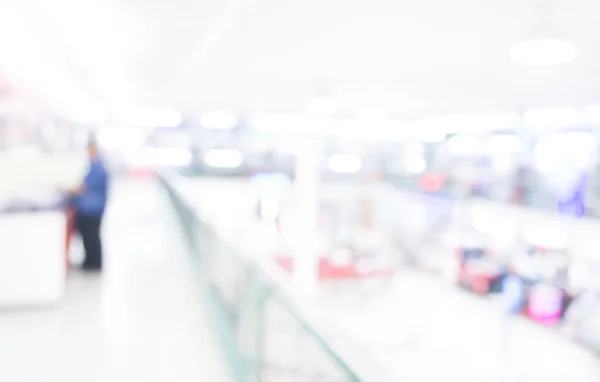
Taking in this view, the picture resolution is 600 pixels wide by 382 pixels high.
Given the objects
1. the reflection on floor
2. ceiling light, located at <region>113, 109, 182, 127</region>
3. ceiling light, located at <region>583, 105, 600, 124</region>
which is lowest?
the reflection on floor

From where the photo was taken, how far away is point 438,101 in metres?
11.5

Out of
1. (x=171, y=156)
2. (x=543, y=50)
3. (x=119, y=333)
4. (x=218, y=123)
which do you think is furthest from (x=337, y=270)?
(x=171, y=156)

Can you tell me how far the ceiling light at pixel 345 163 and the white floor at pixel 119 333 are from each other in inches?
535

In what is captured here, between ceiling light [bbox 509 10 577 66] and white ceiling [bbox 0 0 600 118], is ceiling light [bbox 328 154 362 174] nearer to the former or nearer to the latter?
white ceiling [bbox 0 0 600 118]

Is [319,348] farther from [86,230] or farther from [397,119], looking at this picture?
[397,119]

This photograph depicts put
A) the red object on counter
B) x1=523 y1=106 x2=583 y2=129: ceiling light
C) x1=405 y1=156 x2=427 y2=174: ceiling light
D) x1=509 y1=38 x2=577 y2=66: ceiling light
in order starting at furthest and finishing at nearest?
x1=405 y1=156 x2=427 y2=174: ceiling light
x1=523 y1=106 x2=583 y2=129: ceiling light
the red object on counter
x1=509 y1=38 x2=577 y2=66: ceiling light

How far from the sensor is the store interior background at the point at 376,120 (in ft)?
16.0

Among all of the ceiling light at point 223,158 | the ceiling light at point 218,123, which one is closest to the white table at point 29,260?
the ceiling light at point 218,123

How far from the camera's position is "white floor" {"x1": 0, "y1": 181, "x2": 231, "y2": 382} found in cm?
366

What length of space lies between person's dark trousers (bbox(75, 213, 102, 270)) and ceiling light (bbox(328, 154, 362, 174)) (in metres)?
14.4

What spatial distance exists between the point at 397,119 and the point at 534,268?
21.9 feet

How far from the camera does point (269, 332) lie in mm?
2486

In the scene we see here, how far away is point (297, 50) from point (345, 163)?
47.2ft

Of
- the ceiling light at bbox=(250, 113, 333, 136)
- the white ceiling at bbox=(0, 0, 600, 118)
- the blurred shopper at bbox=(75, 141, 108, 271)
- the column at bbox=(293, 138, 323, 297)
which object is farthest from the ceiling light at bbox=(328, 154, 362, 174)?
the blurred shopper at bbox=(75, 141, 108, 271)
